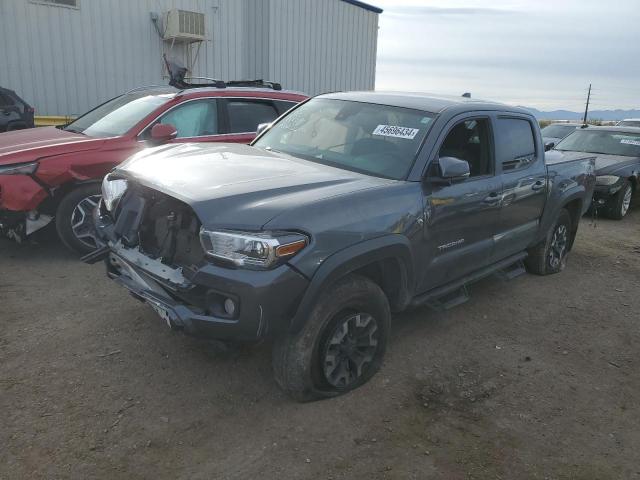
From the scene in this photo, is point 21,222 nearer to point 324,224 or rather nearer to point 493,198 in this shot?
point 324,224

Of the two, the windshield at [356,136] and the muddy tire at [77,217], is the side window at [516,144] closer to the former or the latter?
the windshield at [356,136]

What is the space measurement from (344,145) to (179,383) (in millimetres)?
2002

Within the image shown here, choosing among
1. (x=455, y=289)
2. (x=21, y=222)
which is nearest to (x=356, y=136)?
(x=455, y=289)

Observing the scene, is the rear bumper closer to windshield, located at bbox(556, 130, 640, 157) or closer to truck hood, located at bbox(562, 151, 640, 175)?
truck hood, located at bbox(562, 151, 640, 175)

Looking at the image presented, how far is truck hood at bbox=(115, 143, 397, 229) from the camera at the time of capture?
8.98 ft

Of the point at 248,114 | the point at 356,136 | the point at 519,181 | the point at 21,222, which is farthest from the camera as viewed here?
the point at 248,114

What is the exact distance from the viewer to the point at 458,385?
11.6 feet

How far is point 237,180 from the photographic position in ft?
10.1

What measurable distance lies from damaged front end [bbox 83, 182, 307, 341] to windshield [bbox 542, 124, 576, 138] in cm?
1279

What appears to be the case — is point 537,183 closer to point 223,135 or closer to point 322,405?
point 322,405

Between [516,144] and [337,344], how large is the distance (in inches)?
104

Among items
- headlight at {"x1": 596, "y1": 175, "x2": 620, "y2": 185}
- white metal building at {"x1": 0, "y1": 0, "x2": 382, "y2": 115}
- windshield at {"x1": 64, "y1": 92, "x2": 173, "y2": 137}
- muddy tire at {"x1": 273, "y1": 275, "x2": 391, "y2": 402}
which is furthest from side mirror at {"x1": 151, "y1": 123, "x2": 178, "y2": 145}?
headlight at {"x1": 596, "y1": 175, "x2": 620, "y2": 185}

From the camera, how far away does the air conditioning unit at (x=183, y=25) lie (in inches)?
468

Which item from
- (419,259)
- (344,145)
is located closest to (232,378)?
(419,259)
